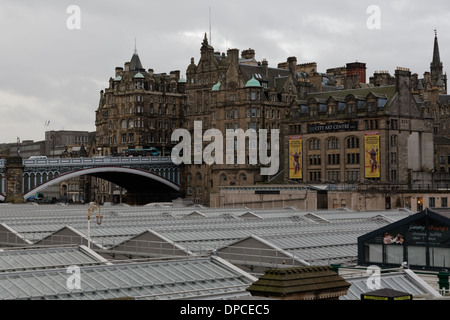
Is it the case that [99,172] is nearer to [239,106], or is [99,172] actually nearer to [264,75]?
[239,106]

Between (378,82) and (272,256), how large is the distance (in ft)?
373

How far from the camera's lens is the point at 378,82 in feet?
525

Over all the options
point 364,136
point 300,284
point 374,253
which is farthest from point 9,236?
point 364,136

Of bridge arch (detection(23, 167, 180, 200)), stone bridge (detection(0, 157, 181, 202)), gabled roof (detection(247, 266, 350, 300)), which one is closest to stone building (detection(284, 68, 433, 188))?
bridge arch (detection(23, 167, 180, 200))

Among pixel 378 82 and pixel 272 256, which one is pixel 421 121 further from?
pixel 272 256

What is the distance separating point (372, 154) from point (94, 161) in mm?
53681

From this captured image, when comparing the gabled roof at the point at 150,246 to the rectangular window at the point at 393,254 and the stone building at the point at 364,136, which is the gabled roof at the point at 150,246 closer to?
the rectangular window at the point at 393,254

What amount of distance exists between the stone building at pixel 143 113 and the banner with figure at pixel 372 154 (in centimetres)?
6481

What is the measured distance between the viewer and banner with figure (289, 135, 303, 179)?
14238cm

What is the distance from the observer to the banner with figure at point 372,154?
130 meters

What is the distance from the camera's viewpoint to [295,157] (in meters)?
143

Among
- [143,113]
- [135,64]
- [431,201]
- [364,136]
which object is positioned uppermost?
[135,64]

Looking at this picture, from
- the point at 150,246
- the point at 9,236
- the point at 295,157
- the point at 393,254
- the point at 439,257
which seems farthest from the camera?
the point at 295,157
